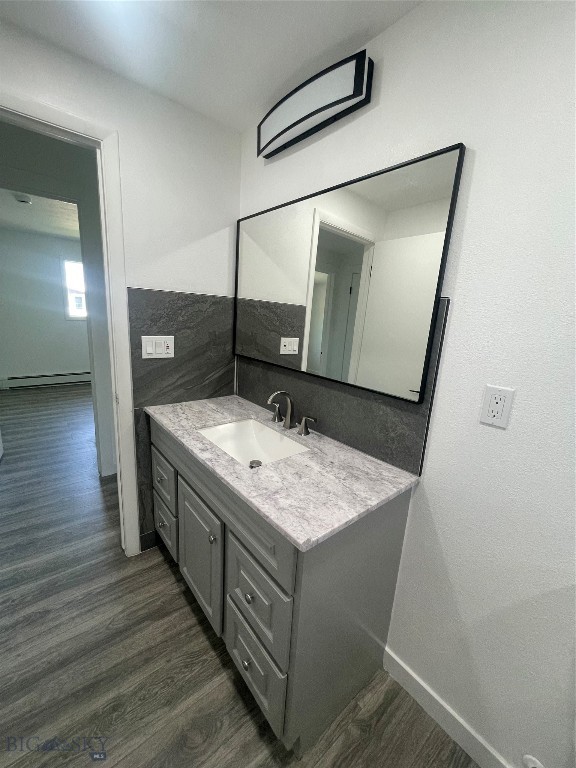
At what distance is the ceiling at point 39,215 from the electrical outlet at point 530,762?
4.56 m

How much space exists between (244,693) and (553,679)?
3.51 feet

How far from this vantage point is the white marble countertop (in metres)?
0.85

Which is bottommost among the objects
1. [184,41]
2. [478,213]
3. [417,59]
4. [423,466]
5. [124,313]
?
[423,466]

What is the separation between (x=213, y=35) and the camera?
3.74 ft

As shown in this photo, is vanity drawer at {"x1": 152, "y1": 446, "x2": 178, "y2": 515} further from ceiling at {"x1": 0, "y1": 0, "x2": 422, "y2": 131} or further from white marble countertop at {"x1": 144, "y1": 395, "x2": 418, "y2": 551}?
ceiling at {"x1": 0, "y1": 0, "x2": 422, "y2": 131}

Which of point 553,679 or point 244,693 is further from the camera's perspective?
point 244,693

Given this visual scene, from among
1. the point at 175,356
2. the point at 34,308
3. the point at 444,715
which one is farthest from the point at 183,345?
the point at 34,308

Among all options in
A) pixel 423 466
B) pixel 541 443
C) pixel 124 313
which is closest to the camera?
pixel 541 443

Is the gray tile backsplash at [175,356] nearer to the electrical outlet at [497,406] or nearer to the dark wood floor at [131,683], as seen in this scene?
the dark wood floor at [131,683]

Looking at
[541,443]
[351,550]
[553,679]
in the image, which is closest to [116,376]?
[351,550]

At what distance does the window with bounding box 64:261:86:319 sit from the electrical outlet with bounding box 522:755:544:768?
6635mm

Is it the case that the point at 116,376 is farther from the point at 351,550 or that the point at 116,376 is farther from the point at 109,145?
the point at 351,550

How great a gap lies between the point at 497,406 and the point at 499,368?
0.12m

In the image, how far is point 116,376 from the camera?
63.7 inches
